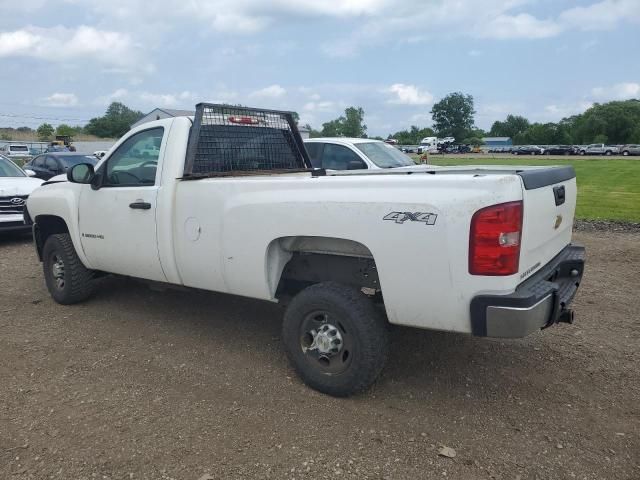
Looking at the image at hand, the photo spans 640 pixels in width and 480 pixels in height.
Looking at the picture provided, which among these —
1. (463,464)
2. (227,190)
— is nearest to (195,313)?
(227,190)

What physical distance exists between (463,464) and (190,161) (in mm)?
2959

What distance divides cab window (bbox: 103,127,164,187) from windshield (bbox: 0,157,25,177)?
267 inches

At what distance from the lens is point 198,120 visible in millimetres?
4574

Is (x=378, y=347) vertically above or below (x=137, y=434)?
above

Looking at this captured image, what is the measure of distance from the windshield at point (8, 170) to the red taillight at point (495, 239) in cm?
1019

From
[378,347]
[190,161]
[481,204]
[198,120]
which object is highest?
[198,120]

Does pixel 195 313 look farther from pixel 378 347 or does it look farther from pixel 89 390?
pixel 378 347

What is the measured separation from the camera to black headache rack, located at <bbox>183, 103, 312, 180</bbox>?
15.0 feet

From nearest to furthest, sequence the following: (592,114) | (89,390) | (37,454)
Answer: (37,454)
(89,390)
(592,114)

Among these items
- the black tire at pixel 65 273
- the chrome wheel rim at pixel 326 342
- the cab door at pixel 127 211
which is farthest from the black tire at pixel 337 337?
the black tire at pixel 65 273

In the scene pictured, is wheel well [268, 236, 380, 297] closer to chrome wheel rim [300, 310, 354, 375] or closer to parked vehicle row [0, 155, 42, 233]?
chrome wheel rim [300, 310, 354, 375]

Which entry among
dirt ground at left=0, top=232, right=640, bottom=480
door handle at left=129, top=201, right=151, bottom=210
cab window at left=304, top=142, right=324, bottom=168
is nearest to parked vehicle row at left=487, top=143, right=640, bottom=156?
cab window at left=304, top=142, right=324, bottom=168

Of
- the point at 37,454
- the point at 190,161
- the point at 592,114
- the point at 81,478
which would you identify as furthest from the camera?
the point at 592,114

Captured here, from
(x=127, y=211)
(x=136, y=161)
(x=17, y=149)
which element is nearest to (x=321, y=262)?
(x=127, y=211)
